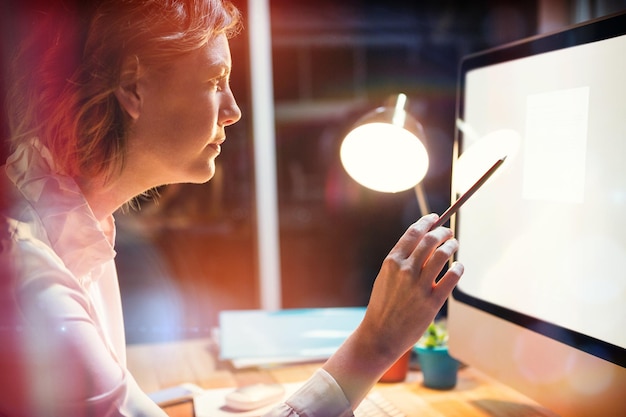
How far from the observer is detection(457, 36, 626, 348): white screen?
708mm

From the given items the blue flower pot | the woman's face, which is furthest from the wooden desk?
the woman's face

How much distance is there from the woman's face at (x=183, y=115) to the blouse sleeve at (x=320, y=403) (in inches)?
12.8

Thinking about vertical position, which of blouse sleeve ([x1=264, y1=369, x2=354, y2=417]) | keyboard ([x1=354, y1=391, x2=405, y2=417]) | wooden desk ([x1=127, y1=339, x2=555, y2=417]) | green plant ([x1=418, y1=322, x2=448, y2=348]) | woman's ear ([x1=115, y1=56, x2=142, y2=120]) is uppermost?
woman's ear ([x1=115, y1=56, x2=142, y2=120])

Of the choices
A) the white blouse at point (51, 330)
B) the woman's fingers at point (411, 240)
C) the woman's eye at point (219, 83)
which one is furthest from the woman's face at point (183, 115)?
the woman's fingers at point (411, 240)

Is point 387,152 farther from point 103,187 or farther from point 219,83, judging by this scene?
point 103,187

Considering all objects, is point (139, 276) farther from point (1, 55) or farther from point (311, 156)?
point (1, 55)

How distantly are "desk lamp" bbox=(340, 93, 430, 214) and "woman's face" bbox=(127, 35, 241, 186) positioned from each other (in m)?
0.22

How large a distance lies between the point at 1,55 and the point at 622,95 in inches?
32.1

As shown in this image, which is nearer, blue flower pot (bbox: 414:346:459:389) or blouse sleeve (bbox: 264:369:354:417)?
blouse sleeve (bbox: 264:369:354:417)

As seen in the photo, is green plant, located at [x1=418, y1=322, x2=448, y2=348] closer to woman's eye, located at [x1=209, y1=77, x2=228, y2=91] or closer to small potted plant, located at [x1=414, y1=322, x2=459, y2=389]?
small potted plant, located at [x1=414, y1=322, x2=459, y2=389]

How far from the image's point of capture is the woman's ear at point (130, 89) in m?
0.76

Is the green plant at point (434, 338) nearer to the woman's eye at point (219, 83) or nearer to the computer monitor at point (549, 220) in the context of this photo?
the computer monitor at point (549, 220)

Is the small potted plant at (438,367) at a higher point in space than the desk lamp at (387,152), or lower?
lower

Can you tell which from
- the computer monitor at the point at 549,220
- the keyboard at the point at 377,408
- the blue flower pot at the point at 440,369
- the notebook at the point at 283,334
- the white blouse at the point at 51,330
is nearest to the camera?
the white blouse at the point at 51,330
